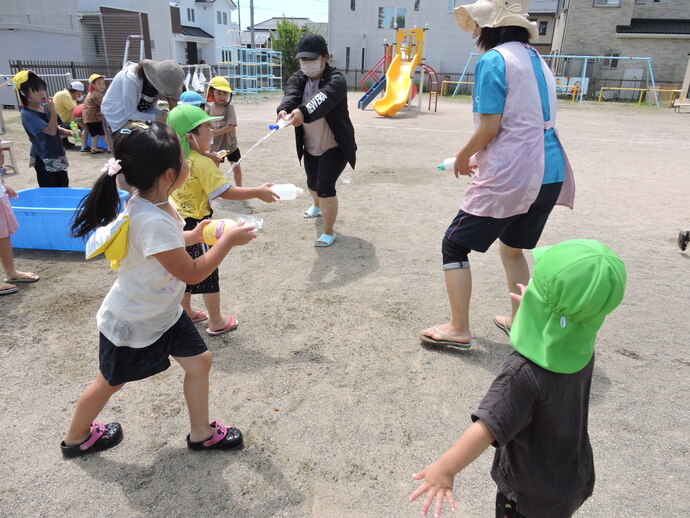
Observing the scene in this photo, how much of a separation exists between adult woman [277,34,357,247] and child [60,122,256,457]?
8.17 feet

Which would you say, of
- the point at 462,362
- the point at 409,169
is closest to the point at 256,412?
the point at 462,362

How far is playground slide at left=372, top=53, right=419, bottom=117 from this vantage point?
15.7 metres

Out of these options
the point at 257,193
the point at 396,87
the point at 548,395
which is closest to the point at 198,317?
the point at 257,193

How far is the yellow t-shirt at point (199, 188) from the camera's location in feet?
9.53

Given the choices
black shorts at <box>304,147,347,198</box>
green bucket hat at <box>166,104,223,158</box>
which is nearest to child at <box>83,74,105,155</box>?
black shorts at <box>304,147,347,198</box>

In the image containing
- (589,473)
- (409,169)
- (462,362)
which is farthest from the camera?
(409,169)

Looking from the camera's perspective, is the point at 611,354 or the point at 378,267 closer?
the point at 611,354

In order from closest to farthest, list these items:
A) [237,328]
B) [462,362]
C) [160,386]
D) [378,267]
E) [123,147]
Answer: [123,147]
[160,386]
[462,362]
[237,328]
[378,267]

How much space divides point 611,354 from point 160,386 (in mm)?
2651

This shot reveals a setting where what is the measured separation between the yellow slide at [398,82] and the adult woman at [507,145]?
13.3 metres

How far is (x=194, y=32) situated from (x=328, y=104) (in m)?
38.5

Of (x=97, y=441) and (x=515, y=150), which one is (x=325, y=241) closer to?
(x=515, y=150)

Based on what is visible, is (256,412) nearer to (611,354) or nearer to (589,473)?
A: (589,473)

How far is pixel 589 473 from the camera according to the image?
1483 millimetres
